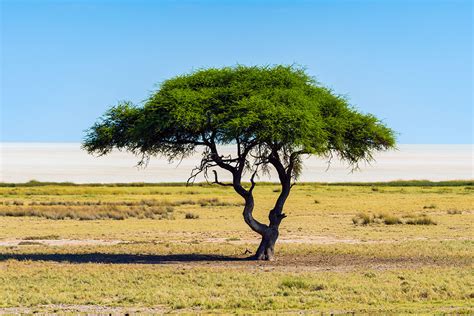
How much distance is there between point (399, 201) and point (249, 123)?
53872 millimetres

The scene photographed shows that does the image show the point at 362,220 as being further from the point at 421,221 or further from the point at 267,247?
the point at 267,247

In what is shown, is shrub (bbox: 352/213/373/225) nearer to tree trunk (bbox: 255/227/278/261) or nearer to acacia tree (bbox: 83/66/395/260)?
acacia tree (bbox: 83/66/395/260)

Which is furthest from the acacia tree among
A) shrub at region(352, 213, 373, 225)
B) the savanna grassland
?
shrub at region(352, 213, 373, 225)

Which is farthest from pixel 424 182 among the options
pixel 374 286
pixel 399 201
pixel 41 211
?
pixel 374 286

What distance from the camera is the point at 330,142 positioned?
3484cm

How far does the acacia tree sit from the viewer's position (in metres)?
32.0

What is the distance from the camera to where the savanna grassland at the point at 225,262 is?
2316 cm

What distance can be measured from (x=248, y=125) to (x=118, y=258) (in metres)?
7.82

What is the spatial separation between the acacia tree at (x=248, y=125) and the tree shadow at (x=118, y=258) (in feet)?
7.24

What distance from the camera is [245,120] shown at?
31391mm

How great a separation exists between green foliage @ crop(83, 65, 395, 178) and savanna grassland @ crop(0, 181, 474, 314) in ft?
14.6

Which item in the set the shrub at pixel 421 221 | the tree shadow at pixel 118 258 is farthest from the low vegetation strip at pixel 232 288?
the shrub at pixel 421 221

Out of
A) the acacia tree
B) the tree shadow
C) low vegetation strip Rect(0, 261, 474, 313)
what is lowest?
low vegetation strip Rect(0, 261, 474, 313)

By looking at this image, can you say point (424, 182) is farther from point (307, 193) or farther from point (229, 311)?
point (229, 311)
